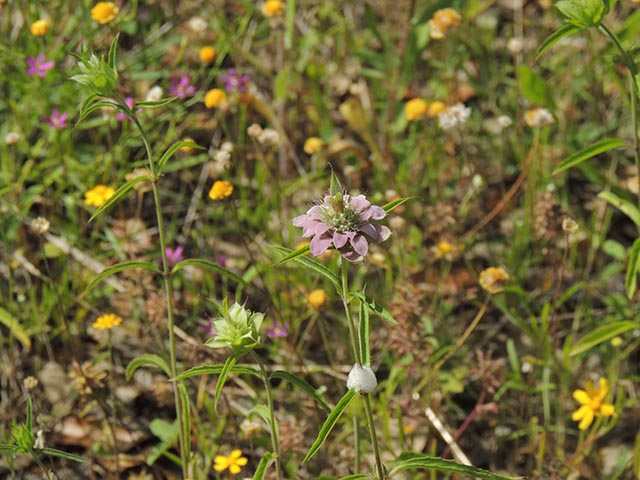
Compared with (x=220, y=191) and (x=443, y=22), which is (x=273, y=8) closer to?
(x=443, y=22)

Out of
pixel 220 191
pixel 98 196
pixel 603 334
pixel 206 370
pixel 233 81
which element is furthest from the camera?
pixel 233 81

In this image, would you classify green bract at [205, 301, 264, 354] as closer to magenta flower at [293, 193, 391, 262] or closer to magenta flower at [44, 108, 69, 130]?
magenta flower at [293, 193, 391, 262]

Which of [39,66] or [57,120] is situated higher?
[39,66]

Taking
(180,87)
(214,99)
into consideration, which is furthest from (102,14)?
(214,99)

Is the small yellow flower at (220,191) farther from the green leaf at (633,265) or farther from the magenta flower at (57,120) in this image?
the green leaf at (633,265)

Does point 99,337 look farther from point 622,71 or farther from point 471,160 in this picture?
point 622,71

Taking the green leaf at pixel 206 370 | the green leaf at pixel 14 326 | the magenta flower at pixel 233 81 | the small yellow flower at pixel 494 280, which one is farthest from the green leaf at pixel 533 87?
the green leaf at pixel 14 326

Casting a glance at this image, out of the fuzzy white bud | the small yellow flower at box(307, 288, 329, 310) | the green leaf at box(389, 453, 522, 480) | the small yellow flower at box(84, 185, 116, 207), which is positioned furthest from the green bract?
the small yellow flower at box(84, 185, 116, 207)
